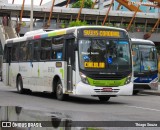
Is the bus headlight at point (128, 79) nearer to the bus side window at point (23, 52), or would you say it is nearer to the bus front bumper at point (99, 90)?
the bus front bumper at point (99, 90)

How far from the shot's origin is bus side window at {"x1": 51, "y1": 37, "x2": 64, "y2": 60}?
65.6 feet

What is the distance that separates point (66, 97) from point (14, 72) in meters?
6.85

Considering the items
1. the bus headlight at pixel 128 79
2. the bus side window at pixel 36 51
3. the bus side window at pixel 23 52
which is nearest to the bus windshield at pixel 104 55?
the bus headlight at pixel 128 79

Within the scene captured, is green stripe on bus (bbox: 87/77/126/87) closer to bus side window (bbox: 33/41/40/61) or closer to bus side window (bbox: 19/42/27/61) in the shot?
bus side window (bbox: 33/41/40/61)

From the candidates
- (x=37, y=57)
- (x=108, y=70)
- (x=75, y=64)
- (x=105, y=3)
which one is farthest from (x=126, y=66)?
(x=105, y=3)

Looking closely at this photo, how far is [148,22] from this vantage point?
92.4 meters

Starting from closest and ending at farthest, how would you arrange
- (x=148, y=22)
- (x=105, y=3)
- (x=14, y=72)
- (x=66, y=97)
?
(x=66, y=97), (x=14, y=72), (x=148, y=22), (x=105, y=3)

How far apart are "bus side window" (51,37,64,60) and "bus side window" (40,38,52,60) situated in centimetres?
45

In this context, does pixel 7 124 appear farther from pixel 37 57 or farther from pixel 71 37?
pixel 37 57

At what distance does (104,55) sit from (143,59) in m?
8.92

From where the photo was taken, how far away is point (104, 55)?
61.5 ft

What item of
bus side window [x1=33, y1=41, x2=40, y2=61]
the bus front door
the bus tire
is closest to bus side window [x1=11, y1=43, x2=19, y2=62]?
bus side window [x1=33, y1=41, x2=40, y2=61]

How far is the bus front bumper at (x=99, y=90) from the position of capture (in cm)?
1838

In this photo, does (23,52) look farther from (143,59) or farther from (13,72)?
(143,59)
